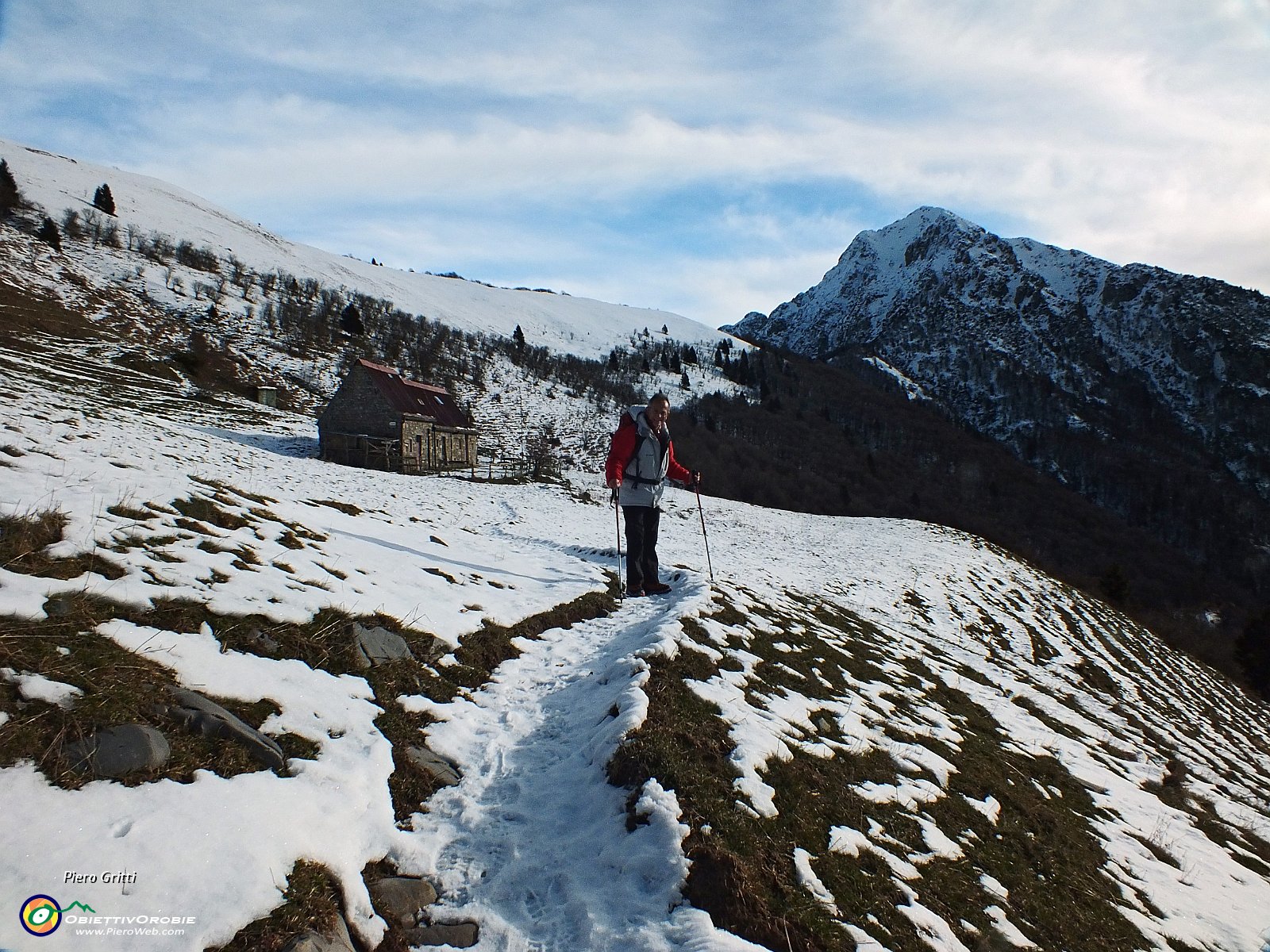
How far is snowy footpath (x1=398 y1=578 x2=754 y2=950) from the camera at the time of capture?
10.7 feet

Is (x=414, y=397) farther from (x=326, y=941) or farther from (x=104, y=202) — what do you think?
(x=104, y=202)

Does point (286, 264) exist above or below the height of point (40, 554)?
above

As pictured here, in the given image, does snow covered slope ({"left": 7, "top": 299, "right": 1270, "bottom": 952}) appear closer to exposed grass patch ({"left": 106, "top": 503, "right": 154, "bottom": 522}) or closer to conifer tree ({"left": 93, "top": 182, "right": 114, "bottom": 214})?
exposed grass patch ({"left": 106, "top": 503, "right": 154, "bottom": 522})

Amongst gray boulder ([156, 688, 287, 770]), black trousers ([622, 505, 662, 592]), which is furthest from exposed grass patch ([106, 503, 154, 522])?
black trousers ([622, 505, 662, 592])

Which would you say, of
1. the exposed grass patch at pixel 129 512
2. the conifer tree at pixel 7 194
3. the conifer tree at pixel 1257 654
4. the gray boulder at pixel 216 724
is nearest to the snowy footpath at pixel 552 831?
the gray boulder at pixel 216 724

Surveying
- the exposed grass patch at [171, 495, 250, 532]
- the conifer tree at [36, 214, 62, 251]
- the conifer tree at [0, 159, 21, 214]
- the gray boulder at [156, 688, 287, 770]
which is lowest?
the gray boulder at [156, 688, 287, 770]

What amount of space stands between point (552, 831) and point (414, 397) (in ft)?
125

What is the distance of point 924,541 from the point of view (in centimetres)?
2988

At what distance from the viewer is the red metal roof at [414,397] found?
36688 millimetres

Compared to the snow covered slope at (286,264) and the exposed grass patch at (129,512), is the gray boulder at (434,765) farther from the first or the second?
the snow covered slope at (286,264)

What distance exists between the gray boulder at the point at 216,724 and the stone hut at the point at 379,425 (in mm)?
33299

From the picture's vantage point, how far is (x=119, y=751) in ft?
10.7

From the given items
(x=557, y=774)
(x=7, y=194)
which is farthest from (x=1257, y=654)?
(x=7, y=194)

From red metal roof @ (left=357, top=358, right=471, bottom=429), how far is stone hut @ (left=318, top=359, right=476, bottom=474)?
66mm
